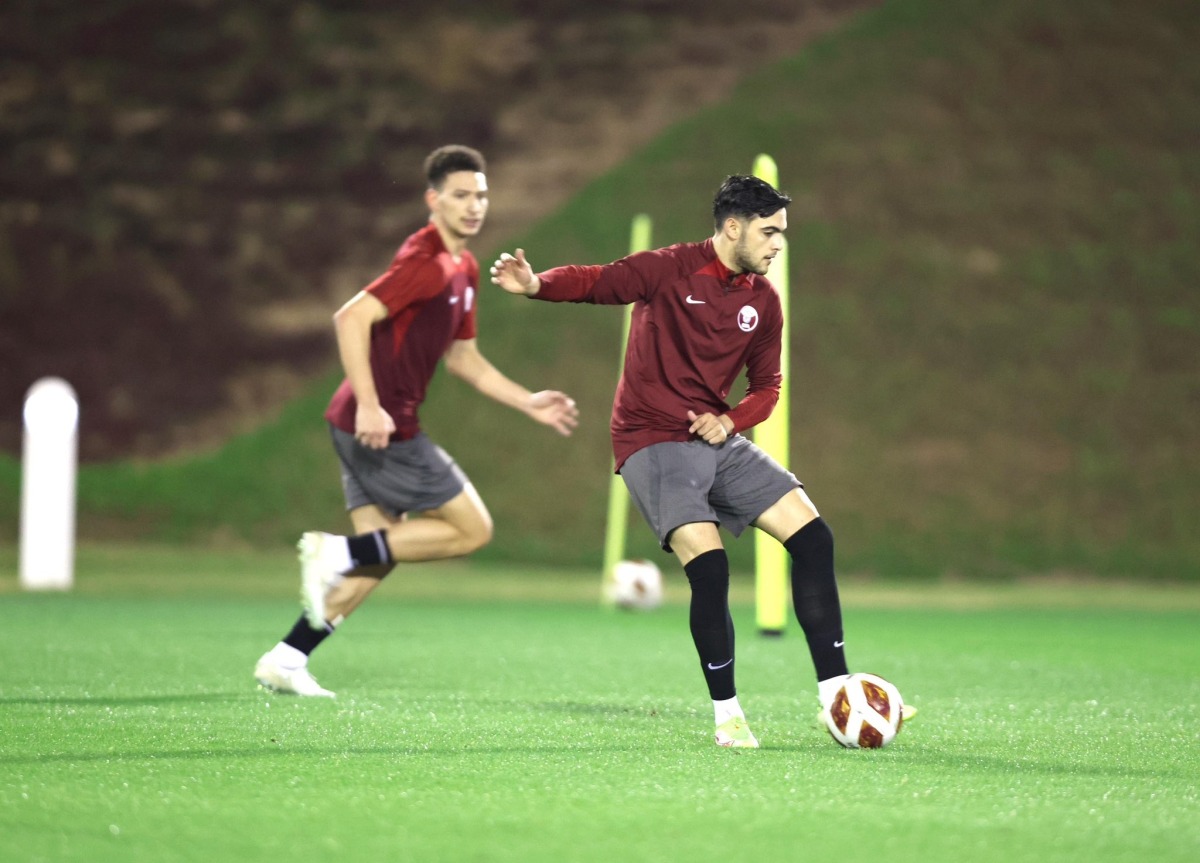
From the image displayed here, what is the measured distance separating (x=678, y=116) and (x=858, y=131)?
358 centimetres

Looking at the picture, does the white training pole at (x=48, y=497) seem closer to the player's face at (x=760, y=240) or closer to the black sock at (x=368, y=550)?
the black sock at (x=368, y=550)

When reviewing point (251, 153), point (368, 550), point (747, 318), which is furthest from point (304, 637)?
point (251, 153)

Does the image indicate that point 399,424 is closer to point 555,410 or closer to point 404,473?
point 404,473

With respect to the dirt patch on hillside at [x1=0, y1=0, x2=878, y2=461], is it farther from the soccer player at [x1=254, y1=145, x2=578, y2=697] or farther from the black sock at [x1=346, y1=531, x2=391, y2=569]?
the black sock at [x1=346, y1=531, x2=391, y2=569]

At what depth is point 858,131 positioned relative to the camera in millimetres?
24000

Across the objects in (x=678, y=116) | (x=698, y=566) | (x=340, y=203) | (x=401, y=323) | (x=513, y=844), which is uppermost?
(x=678, y=116)

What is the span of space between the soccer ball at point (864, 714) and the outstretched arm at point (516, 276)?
1644mm

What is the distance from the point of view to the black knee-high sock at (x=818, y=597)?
5242mm

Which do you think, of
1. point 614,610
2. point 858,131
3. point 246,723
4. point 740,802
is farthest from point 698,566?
point 858,131

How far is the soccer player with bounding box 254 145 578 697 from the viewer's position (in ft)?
20.7

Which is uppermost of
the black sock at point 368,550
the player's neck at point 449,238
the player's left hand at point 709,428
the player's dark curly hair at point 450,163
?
the player's dark curly hair at point 450,163

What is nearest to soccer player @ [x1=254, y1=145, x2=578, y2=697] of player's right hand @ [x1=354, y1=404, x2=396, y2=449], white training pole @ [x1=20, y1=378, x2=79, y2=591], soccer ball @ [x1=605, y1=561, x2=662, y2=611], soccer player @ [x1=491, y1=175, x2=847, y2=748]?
player's right hand @ [x1=354, y1=404, x2=396, y2=449]

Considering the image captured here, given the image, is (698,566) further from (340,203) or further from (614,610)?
(340,203)

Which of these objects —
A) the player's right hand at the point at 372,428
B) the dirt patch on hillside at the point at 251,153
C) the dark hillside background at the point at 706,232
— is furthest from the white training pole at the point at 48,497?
the dirt patch on hillside at the point at 251,153
